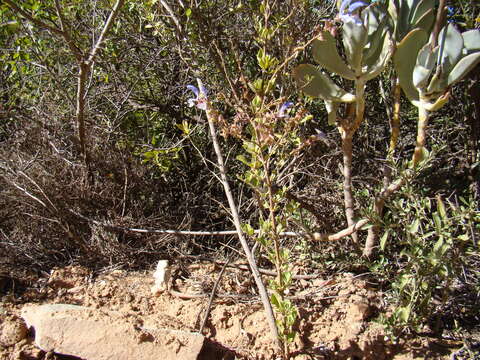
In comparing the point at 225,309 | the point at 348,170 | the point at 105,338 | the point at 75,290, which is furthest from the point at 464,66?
the point at 75,290

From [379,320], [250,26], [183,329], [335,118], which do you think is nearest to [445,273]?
[379,320]

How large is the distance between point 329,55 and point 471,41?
68 cm

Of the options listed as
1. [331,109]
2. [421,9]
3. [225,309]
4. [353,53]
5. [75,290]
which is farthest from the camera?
[75,290]

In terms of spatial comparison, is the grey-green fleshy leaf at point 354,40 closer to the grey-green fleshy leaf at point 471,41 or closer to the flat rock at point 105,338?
the grey-green fleshy leaf at point 471,41

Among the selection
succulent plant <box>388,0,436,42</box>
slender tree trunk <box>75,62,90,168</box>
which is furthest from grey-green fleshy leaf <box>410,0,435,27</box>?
slender tree trunk <box>75,62,90,168</box>

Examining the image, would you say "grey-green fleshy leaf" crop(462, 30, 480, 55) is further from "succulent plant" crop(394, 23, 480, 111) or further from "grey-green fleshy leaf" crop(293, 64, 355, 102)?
"grey-green fleshy leaf" crop(293, 64, 355, 102)

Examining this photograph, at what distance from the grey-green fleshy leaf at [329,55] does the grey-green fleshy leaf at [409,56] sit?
0.77 ft

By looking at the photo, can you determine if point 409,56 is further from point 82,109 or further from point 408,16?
point 82,109

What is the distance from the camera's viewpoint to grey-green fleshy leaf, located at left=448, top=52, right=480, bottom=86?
1.95 meters

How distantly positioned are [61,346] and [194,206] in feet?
4.27

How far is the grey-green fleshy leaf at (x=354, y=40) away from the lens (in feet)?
6.60

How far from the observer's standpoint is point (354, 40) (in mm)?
2041

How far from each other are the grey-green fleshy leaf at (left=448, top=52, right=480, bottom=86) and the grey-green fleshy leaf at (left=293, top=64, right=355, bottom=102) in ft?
1.57

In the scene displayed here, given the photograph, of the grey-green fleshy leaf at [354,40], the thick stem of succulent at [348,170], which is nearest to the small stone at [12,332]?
the thick stem of succulent at [348,170]
